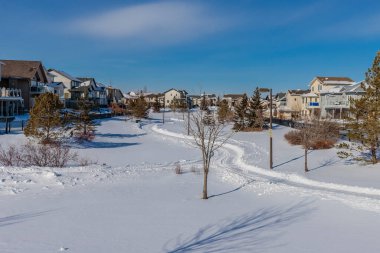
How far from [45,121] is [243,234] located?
2392 centimetres

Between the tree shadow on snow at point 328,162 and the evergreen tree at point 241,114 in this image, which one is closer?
the tree shadow on snow at point 328,162

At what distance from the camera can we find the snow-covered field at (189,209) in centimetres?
987

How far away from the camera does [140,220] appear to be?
1193 cm

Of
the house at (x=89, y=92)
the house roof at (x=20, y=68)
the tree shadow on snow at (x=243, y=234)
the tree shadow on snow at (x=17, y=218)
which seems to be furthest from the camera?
the house at (x=89, y=92)

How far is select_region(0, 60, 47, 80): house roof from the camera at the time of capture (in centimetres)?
5862

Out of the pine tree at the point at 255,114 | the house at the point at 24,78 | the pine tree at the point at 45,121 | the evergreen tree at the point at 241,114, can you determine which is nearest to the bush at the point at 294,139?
the pine tree at the point at 255,114

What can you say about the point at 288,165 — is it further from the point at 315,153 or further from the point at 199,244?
the point at 199,244

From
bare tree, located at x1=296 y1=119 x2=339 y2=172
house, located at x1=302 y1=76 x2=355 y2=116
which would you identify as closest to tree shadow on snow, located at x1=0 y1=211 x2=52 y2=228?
bare tree, located at x1=296 y1=119 x2=339 y2=172

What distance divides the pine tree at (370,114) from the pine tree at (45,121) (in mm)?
22691

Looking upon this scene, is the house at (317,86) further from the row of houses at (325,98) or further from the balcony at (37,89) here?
the balcony at (37,89)

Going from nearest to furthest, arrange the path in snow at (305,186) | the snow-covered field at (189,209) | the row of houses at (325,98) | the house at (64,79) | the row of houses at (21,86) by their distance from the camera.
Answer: the snow-covered field at (189,209) → the path in snow at (305,186) → the row of houses at (21,86) → the row of houses at (325,98) → the house at (64,79)

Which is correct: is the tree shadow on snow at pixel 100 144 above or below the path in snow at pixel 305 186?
above

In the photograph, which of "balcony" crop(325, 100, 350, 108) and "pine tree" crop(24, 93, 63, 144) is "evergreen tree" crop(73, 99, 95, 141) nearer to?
"pine tree" crop(24, 93, 63, 144)

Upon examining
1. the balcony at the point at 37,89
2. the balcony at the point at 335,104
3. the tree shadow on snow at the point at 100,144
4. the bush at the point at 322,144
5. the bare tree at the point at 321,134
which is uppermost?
the balcony at the point at 37,89
